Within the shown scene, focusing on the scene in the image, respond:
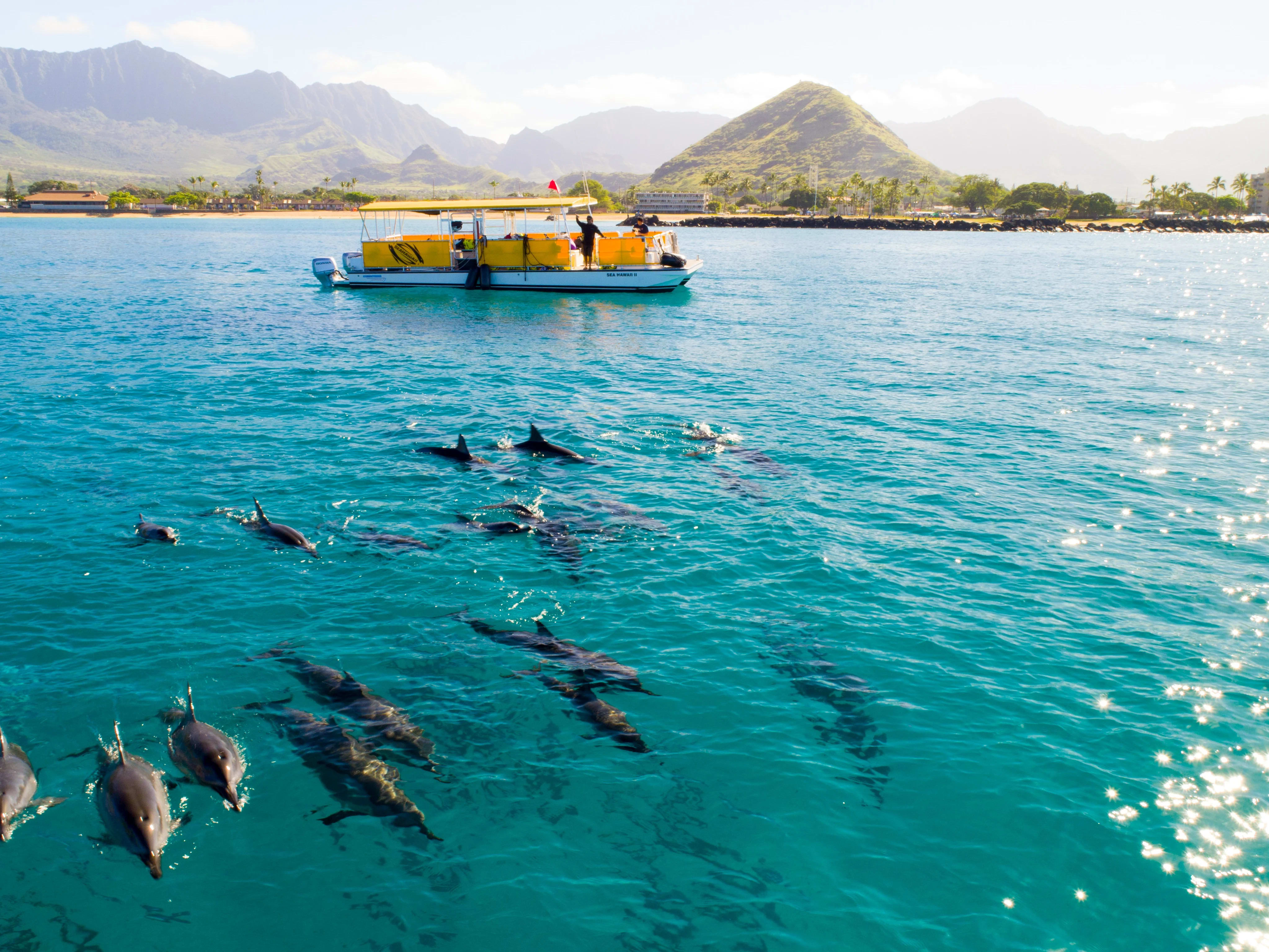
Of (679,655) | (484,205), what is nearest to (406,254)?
(484,205)

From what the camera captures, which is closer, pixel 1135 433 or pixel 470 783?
pixel 470 783

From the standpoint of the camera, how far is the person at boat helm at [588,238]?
158 feet

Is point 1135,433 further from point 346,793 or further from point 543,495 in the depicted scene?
point 346,793

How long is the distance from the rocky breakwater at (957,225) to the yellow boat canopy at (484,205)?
13111 centimetres

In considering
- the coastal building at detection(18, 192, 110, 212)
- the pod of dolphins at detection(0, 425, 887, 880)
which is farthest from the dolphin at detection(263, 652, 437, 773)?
the coastal building at detection(18, 192, 110, 212)

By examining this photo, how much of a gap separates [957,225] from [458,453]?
184 m

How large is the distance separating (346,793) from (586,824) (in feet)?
8.42

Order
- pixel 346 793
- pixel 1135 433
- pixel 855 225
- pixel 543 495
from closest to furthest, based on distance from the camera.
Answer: pixel 346 793
pixel 543 495
pixel 1135 433
pixel 855 225

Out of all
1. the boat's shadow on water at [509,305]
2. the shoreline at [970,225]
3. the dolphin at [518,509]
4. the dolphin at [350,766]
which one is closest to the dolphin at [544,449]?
the dolphin at [518,509]

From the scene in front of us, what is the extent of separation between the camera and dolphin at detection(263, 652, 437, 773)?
8.61m

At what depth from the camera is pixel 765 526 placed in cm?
1508

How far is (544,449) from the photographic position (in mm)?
18688

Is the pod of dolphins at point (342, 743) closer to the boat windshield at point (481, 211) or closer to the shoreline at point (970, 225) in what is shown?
the boat windshield at point (481, 211)

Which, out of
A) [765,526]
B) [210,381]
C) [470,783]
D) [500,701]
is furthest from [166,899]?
[210,381]
